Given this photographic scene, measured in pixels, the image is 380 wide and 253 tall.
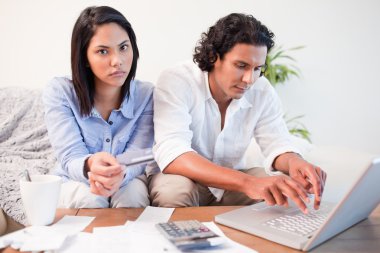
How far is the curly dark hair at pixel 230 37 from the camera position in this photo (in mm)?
1236

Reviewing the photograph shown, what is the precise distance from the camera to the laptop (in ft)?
2.15

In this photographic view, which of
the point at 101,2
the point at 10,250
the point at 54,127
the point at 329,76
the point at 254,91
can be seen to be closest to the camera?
the point at 10,250

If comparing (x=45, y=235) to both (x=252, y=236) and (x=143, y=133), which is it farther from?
(x=143, y=133)

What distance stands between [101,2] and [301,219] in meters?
2.03

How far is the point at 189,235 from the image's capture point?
27.0 inches

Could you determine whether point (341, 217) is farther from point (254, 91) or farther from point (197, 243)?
point (254, 91)

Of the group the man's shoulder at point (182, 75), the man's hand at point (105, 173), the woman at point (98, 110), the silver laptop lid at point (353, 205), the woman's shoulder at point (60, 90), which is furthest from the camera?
the man's shoulder at point (182, 75)

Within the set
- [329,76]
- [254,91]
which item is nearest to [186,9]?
[329,76]

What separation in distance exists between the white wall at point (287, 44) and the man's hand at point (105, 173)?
1.67 m

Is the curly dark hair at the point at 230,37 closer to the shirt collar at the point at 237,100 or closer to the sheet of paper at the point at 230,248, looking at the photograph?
the shirt collar at the point at 237,100

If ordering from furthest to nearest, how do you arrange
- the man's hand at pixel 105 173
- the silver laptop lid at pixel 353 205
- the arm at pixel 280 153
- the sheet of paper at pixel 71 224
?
1. the arm at pixel 280 153
2. the man's hand at pixel 105 173
3. the sheet of paper at pixel 71 224
4. the silver laptop lid at pixel 353 205

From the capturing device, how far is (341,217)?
0.71 m

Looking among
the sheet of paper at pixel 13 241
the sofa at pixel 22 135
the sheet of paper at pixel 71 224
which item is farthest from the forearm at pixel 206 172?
the sofa at pixel 22 135

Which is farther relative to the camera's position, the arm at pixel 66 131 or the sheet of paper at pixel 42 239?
the arm at pixel 66 131
